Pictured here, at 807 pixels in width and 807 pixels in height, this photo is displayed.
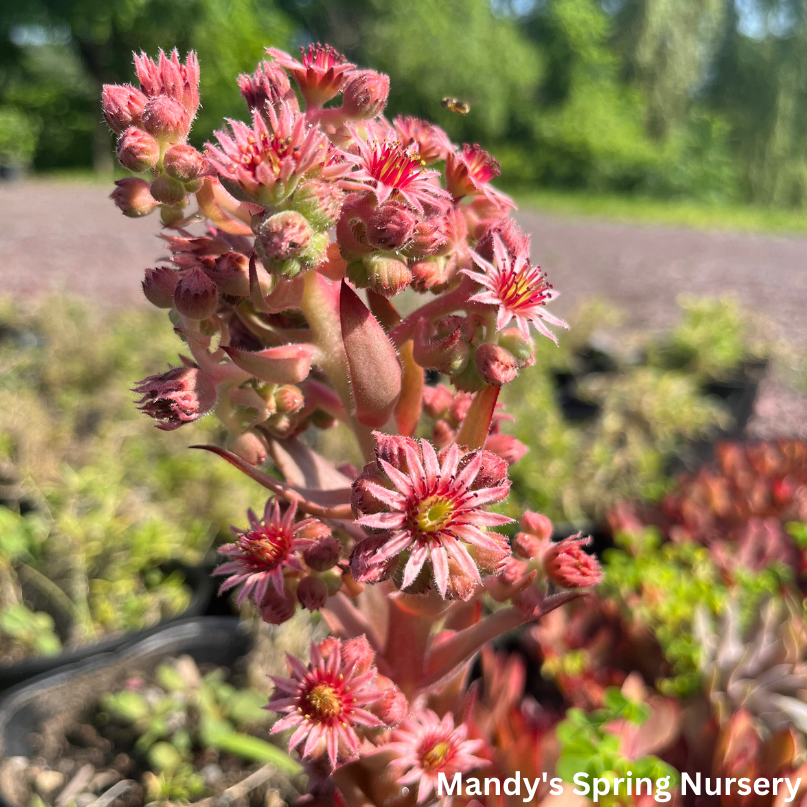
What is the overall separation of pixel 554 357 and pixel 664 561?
2551 mm

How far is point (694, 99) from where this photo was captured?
28.8 meters

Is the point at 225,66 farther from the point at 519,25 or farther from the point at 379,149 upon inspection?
the point at 379,149

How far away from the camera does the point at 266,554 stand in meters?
0.91

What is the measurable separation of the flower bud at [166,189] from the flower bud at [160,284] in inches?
3.5

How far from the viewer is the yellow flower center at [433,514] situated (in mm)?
789

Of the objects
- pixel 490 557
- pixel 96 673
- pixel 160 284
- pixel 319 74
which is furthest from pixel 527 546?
pixel 96 673

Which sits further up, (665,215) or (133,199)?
(133,199)

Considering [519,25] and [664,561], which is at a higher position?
[519,25]

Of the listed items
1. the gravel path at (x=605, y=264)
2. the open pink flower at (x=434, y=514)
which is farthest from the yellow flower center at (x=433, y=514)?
the gravel path at (x=605, y=264)

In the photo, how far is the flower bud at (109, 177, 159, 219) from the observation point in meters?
0.87

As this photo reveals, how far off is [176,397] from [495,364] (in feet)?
1.25

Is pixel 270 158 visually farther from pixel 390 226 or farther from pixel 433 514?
pixel 433 514

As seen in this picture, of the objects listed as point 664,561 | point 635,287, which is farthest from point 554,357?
point 635,287

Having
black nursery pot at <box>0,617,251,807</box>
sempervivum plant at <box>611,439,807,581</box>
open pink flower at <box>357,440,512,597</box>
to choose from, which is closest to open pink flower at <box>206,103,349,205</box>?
open pink flower at <box>357,440,512,597</box>
